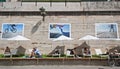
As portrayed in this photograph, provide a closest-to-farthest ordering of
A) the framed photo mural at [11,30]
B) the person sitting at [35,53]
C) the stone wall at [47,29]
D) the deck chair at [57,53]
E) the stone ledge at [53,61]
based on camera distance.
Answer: the stone ledge at [53,61]
the person sitting at [35,53]
the deck chair at [57,53]
the stone wall at [47,29]
the framed photo mural at [11,30]

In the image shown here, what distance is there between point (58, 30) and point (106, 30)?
4.11 m

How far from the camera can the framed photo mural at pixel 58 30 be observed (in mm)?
23078

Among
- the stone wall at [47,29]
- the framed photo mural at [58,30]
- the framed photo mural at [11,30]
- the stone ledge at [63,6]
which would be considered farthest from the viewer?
the stone ledge at [63,6]

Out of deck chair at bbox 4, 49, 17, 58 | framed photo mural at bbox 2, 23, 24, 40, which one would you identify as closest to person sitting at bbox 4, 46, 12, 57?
deck chair at bbox 4, 49, 17, 58

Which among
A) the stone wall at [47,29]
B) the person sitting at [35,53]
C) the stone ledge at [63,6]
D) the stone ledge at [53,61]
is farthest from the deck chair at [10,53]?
the stone ledge at [63,6]

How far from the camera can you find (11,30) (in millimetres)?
23297

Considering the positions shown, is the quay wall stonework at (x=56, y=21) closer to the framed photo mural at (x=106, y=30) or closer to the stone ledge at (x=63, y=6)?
the stone ledge at (x=63, y=6)

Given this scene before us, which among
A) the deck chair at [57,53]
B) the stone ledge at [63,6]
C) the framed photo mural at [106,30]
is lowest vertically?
the deck chair at [57,53]

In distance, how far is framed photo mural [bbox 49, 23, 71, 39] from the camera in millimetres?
23078

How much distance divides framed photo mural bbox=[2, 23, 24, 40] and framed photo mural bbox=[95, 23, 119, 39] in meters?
6.58

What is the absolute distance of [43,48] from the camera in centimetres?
2289

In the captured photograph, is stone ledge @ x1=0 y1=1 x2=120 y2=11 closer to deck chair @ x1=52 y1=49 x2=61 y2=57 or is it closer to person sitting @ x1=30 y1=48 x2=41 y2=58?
deck chair @ x1=52 y1=49 x2=61 y2=57

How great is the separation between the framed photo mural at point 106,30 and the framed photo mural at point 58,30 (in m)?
2.49

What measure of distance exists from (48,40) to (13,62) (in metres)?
4.50
